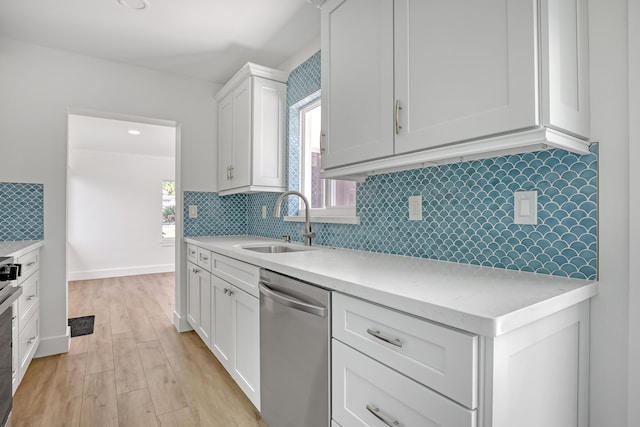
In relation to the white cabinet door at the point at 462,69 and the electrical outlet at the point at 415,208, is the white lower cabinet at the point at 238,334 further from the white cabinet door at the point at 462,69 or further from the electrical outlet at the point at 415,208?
the white cabinet door at the point at 462,69

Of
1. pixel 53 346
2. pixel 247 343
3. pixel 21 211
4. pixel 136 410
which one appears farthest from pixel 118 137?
pixel 247 343

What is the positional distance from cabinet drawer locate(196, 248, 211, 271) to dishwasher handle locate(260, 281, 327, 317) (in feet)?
3.31

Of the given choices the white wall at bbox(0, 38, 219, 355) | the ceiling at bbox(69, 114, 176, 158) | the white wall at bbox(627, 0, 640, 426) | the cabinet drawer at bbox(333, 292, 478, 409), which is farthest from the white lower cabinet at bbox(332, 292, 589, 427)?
the ceiling at bbox(69, 114, 176, 158)

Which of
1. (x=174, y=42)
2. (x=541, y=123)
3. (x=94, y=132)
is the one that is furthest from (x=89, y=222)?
(x=541, y=123)

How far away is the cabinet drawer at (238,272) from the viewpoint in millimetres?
1782

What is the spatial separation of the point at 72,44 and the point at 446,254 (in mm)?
3148

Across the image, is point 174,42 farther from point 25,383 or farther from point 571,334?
point 571,334

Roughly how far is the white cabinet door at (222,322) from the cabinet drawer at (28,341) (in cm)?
115

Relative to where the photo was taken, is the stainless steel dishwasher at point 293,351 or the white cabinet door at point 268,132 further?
the white cabinet door at point 268,132

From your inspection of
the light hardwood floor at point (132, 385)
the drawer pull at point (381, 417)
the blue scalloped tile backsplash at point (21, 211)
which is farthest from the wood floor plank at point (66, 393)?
the drawer pull at point (381, 417)

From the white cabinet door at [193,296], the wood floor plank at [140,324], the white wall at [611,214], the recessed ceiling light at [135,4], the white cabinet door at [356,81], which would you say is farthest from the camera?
the wood floor plank at [140,324]

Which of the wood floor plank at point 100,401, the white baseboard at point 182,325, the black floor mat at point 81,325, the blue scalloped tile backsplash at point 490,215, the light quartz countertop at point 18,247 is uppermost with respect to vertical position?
the blue scalloped tile backsplash at point 490,215

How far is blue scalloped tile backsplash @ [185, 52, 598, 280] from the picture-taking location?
112 centimetres

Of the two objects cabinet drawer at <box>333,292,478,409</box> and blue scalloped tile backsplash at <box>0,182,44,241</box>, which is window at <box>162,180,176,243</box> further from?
cabinet drawer at <box>333,292,478,409</box>
